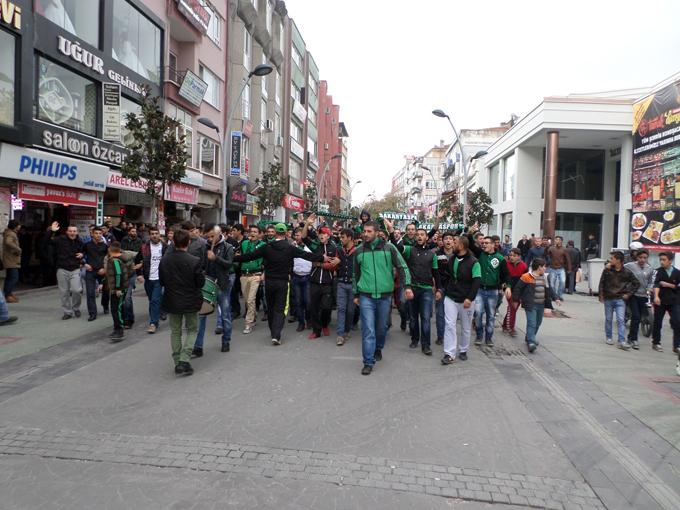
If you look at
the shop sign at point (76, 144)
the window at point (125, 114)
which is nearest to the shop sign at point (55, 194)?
the shop sign at point (76, 144)

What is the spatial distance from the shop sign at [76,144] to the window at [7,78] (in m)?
0.71

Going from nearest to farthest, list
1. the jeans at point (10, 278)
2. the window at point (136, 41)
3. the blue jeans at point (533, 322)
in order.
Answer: the blue jeans at point (533, 322) < the jeans at point (10, 278) < the window at point (136, 41)

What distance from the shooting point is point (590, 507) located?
3.32 meters

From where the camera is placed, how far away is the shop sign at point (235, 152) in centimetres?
2637

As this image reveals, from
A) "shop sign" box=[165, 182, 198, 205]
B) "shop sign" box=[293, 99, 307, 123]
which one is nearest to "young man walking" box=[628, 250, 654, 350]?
"shop sign" box=[165, 182, 198, 205]

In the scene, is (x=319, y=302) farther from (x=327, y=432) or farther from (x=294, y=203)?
(x=294, y=203)

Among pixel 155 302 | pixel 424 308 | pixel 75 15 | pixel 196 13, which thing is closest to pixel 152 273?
pixel 155 302

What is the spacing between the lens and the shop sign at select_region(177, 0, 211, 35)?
20258 millimetres

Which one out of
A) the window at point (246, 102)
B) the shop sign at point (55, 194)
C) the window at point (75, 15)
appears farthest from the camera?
the window at point (246, 102)

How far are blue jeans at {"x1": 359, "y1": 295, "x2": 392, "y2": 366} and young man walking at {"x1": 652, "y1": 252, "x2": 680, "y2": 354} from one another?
15.5ft

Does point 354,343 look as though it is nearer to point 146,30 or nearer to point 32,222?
point 32,222

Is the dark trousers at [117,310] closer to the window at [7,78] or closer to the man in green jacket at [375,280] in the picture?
the man in green jacket at [375,280]

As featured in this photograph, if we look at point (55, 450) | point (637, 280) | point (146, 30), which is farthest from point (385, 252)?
point (146, 30)

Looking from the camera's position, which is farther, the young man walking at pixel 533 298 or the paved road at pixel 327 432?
the young man walking at pixel 533 298
